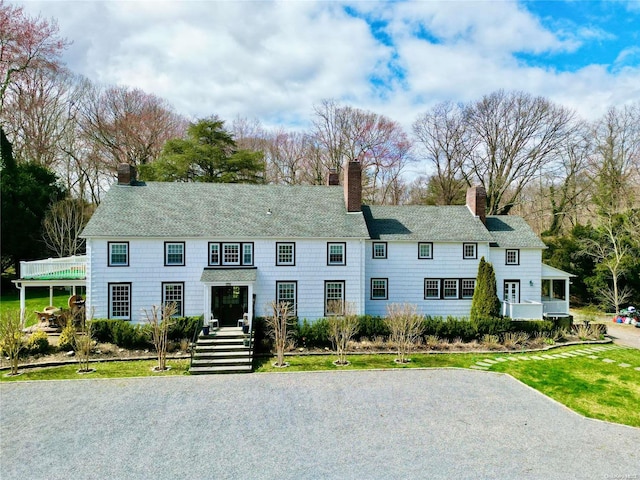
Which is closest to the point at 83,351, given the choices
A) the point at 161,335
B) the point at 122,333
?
the point at 122,333

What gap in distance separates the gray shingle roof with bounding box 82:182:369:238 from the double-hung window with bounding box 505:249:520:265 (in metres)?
9.41

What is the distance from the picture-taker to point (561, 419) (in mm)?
11500

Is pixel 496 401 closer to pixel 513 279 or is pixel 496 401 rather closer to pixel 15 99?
pixel 513 279

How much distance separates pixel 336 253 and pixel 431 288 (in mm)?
6317

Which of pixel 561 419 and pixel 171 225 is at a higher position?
pixel 171 225

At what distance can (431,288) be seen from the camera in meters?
22.8

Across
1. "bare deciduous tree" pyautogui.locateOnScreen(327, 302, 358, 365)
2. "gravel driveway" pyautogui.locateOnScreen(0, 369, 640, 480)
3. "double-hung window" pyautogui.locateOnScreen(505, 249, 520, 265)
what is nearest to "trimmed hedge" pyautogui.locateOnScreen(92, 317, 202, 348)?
"gravel driveway" pyautogui.locateOnScreen(0, 369, 640, 480)

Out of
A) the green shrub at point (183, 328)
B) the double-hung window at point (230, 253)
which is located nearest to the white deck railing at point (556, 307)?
the double-hung window at point (230, 253)

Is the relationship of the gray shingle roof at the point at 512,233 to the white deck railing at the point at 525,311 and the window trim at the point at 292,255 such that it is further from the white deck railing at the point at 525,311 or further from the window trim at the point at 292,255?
the window trim at the point at 292,255

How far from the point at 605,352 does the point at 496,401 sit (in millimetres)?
10411

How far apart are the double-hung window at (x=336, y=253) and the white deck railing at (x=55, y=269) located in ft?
45.3

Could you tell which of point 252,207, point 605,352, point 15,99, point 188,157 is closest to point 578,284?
point 605,352

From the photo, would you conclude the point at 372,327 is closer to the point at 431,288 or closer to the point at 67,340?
the point at 431,288

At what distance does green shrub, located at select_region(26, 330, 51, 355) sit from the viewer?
54.9 ft
